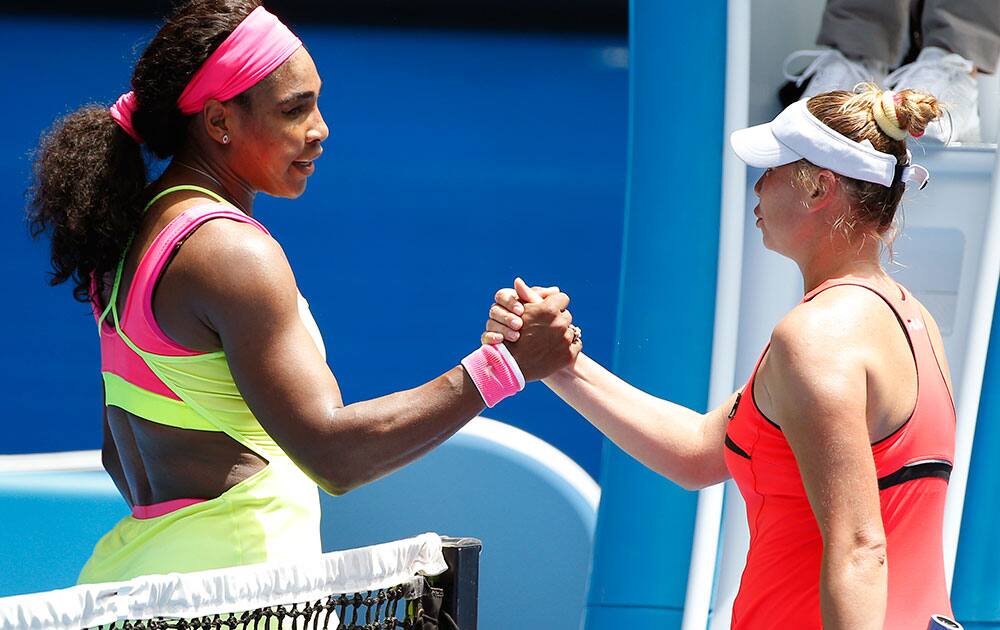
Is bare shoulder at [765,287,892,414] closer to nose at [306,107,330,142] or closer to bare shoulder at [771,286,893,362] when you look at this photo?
bare shoulder at [771,286,893,362]

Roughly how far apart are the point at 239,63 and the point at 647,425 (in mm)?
814

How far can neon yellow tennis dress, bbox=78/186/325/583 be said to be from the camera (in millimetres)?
1575

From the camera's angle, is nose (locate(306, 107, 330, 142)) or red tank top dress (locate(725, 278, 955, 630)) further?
nose (locate(306, 107, 330, 142))

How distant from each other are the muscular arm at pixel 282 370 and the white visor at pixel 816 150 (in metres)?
0.57

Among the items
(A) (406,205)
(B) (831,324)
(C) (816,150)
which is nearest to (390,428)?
(B) (831,324)

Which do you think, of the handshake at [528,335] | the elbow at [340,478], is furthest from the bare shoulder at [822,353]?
the elbow at [340,478]

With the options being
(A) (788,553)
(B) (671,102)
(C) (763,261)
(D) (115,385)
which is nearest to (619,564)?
(C) (763,261)

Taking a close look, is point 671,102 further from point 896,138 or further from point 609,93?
point 609,93

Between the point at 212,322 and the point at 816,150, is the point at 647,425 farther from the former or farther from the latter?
the point at 212,322

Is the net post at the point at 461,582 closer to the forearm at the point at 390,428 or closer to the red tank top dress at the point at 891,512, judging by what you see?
the forearm at the point at 390,428

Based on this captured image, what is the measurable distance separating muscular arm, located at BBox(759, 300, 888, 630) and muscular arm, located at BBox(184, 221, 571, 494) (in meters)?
0.45

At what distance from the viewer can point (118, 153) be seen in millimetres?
1700

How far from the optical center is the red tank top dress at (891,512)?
154 centimetres

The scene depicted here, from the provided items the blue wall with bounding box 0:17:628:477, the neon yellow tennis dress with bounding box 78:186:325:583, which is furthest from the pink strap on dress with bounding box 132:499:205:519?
the blue wall with bounding box 0:17:628:477
